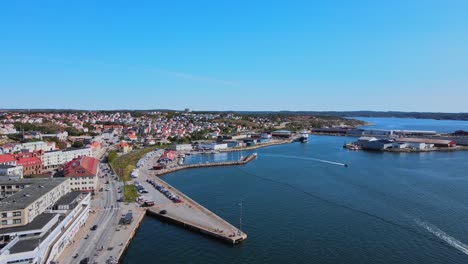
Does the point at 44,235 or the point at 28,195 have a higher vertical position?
the point at 28,195

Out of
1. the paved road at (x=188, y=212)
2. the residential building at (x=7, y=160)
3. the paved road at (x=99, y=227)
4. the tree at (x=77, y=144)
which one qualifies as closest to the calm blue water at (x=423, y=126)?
the tree at (x=77, y=144)

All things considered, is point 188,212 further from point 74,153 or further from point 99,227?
point 74,153

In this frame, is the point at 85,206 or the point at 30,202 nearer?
the point at 30,202

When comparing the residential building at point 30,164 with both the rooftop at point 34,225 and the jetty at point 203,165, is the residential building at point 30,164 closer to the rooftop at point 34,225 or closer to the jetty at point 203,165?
the jetty at point 203,165

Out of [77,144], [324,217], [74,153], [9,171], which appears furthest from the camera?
[77,144]

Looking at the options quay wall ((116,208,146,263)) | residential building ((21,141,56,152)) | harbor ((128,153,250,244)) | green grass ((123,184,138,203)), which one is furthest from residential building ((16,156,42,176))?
quay wall ((116,208,146,263))

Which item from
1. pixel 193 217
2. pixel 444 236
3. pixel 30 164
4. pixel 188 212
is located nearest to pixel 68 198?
pixel 188 212

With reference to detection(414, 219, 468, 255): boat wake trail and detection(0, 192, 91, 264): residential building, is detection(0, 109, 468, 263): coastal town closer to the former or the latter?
detection(0, 192, 91, 264): residential building
